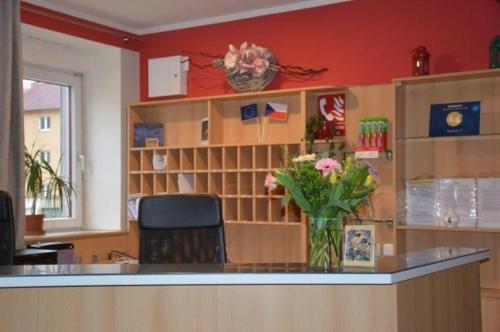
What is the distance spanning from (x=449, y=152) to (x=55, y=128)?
128 inches

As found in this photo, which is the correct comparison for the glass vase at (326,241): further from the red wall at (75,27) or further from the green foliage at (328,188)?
the red wall at (75,27)

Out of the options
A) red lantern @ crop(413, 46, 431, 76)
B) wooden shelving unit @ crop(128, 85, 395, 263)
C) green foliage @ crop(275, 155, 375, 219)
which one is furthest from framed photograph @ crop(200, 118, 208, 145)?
green foliage @ crop(275, 155, 375, 219)

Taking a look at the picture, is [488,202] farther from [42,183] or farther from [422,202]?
[42,183]

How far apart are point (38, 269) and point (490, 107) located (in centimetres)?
297

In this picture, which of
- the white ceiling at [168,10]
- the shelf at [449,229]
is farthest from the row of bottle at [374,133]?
the white ceiling at [168,10]

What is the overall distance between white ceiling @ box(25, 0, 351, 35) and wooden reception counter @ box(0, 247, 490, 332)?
3045 millimetres

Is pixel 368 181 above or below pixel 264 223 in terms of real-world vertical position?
above

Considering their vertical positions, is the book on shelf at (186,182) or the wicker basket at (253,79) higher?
the wicker basket at (253,79)

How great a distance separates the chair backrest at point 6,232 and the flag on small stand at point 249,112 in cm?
222

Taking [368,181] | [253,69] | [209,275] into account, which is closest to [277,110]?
[253,69]

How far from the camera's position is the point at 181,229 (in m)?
3.26

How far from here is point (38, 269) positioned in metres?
2.14

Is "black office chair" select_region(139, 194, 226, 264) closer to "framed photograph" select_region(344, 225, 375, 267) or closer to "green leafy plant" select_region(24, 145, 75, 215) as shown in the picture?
"framed photograph" select_region(344, 225, 375, 267)

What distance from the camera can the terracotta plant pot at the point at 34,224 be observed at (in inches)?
180
